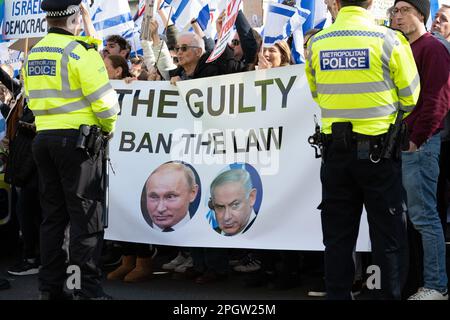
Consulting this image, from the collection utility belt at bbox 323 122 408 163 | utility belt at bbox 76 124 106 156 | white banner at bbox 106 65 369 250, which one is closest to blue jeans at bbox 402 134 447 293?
white banner at bbox 106 65 369 250

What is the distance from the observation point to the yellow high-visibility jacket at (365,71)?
484cm

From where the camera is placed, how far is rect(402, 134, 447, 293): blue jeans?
5664 millimetres

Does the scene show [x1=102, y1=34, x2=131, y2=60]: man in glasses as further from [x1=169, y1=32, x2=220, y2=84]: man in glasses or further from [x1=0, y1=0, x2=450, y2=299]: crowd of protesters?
[x1=169, y1=32, x2=220, y2=84]: man in glasses

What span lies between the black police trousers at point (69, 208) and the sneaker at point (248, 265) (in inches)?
68.8

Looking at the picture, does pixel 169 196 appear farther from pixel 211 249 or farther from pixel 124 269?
pixel 124 269

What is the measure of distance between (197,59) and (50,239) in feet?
7.88

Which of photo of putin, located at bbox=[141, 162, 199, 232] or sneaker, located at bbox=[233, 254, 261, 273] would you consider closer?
photo of putin, located at bbox=[141, 162, 199, 232]

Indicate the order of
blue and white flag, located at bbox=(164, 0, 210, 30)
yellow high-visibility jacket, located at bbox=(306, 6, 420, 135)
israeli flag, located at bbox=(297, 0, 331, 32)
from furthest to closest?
blue and white flag, located at bbox=(164, 0, 210, 30), israeli flag, located at bbox=(297, 0, 331, 32), yellow high-visibility jacket, located at bbox=(306, 6, 420, 135)

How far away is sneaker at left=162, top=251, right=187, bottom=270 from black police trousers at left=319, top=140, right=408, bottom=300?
2774mm

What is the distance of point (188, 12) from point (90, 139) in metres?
4.07

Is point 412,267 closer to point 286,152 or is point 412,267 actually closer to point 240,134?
point 286,152

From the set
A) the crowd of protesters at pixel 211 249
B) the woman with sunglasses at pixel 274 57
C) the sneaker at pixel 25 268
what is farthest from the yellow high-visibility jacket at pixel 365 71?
the sneaker at pixel 25 268

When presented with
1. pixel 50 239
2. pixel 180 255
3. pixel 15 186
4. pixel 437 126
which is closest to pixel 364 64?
pixel 437 126

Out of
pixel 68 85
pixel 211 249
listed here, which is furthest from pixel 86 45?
pixel 211 249
